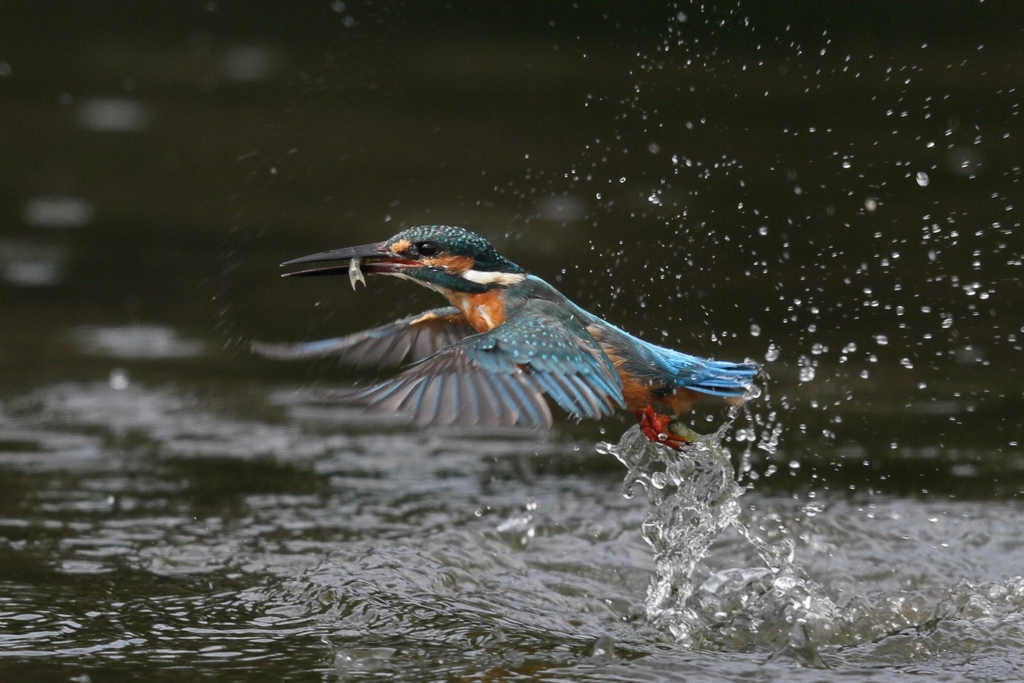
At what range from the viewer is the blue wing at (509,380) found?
8.76 ft

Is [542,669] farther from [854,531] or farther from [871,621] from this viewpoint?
[854,531]

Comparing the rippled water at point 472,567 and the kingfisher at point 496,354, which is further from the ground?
the kingfisher at point 496,354

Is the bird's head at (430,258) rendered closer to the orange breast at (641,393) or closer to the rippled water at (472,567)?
the orange breast at (641,393)

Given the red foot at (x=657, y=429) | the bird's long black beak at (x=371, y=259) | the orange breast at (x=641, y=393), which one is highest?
the bird's long black beak at (x=371, y=259)

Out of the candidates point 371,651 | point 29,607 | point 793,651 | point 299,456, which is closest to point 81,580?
point 29,607

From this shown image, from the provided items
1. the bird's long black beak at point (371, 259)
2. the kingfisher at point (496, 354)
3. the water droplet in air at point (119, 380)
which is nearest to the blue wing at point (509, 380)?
the kingfisher at point (496, 354)

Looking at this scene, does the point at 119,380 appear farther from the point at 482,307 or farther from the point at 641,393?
the point at 641,393

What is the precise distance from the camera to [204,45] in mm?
10125

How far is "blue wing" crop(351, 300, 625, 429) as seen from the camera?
105 inches

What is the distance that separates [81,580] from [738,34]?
6162mm

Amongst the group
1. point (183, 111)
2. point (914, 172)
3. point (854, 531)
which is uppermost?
point (183, 111)

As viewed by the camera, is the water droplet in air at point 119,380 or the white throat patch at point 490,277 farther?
the water droplet in air at point 119,380

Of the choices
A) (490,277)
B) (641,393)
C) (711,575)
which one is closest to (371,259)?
(490,277)

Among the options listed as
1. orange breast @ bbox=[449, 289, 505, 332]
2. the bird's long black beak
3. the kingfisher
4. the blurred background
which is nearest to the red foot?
the kingfisher
